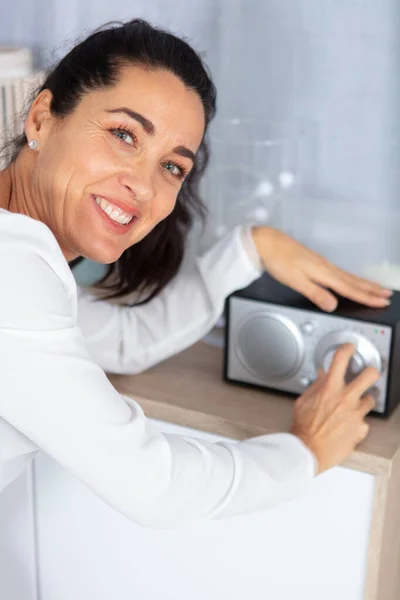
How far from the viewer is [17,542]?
1369 millimetres

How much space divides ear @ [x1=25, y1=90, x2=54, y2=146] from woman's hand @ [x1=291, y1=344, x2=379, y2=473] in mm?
471

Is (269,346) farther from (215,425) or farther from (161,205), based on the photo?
(161,205)

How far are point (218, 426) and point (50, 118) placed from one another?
0.47 meters

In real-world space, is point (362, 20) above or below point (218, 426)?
above

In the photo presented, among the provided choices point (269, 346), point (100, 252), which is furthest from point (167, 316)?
point (100, 252)

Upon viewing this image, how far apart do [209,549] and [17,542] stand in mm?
359

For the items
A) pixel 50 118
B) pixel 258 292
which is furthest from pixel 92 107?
pixel 258 292

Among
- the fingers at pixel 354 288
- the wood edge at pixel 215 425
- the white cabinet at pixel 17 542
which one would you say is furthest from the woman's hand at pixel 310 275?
the white cabinet at pixel 17 542

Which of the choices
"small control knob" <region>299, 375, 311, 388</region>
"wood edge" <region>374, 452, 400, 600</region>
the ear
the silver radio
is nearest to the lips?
the ear

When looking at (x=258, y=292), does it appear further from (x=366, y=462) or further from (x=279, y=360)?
(x=366, y=462)

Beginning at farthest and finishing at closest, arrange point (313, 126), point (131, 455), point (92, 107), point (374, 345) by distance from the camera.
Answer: point (313, 126)
point (374, 345)
point (92, 107)
point (131, 455)

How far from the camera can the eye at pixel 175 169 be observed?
3.48ft

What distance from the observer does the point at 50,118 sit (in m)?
1.03

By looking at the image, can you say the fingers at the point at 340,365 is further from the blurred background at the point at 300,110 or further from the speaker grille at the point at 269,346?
the blurred background at the point at 300,110
